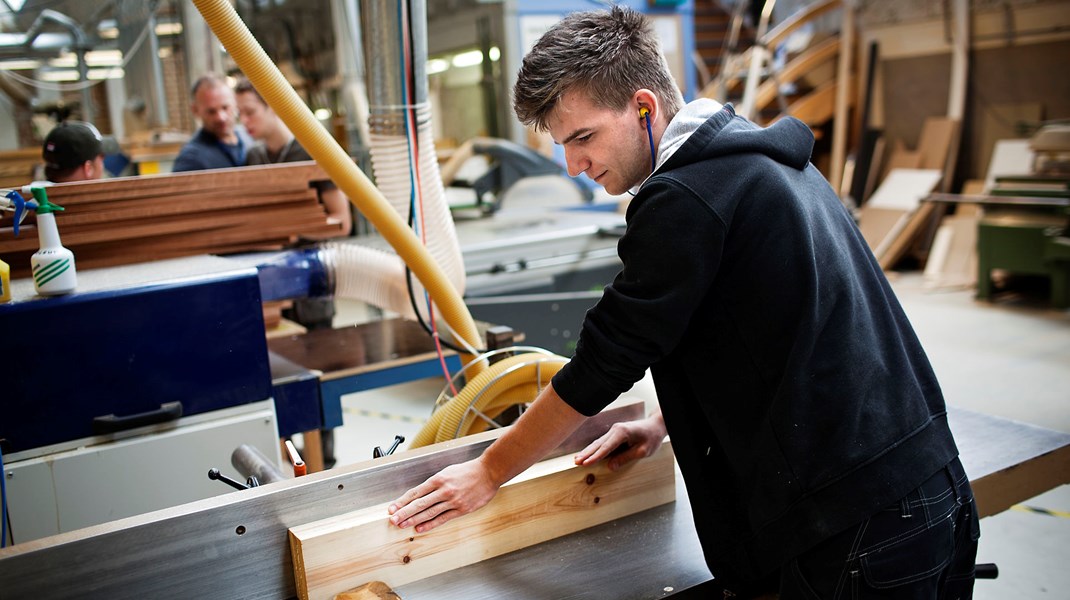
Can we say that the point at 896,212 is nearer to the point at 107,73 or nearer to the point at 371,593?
the point at 107,73

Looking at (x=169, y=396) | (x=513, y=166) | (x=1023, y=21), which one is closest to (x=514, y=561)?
(x=169, y=396)

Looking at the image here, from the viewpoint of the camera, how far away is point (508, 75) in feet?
18.6

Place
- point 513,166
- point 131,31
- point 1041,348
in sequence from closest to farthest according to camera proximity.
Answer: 1. point 1041,348
2. point 513,166
3. point 131,31

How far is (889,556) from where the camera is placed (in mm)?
1042

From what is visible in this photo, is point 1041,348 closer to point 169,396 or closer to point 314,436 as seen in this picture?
point 314,436

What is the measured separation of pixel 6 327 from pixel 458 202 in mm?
3658

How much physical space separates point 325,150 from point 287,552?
678mm

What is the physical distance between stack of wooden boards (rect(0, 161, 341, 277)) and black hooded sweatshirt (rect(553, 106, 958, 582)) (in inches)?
48.9

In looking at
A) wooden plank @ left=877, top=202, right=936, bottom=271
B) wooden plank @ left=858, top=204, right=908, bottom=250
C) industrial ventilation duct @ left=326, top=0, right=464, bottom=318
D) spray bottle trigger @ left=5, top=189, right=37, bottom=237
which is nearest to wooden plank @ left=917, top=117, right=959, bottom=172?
wooden plank @ left=877, top=202, right=936, bottom=271

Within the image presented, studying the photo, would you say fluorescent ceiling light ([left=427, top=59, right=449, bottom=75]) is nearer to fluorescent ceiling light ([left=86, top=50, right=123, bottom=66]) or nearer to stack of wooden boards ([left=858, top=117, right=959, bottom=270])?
fluorescent ceiling light ([left=86, top=50, right=123, bottom=66])

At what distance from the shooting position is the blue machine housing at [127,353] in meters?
1.44

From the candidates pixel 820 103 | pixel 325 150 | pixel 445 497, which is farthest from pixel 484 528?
pixel 820 103

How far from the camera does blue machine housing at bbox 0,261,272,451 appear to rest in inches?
56.8

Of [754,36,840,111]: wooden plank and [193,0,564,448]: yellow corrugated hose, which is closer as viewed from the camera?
[193,0,564,448]: yellow corrugated hose
